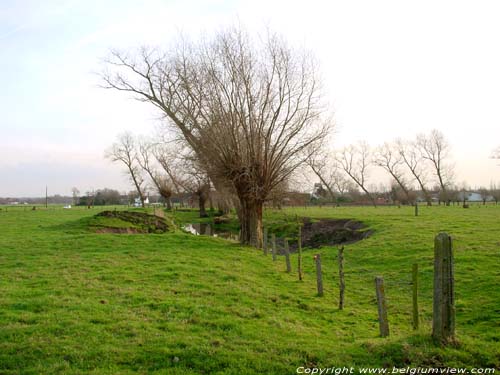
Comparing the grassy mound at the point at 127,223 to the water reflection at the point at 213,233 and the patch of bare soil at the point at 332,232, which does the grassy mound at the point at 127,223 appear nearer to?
the water reflection at the point at 213,233

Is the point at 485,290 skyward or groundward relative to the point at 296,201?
groundward

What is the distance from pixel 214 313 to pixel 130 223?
2178cm

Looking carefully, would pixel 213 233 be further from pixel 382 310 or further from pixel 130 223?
pixel 382 310

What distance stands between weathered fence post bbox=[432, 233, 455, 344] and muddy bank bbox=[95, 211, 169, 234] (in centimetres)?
2358

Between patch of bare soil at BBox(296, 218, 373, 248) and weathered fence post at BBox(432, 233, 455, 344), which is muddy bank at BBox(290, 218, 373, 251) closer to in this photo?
patch of bare soil at BBox(296, 218, 373, 248)

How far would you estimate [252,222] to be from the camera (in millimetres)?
23109

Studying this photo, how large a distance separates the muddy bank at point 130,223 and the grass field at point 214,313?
8.11m

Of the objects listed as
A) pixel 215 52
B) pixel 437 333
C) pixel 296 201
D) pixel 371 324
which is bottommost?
pixel 371 324

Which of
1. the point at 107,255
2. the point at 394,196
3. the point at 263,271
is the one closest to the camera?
the point at 263,271

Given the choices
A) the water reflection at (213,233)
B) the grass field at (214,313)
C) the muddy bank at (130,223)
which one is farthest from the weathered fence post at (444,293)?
the water reflection at (213,233)

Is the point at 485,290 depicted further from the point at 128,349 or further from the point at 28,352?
the point at 28,352

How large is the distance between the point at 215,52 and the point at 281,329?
17152mm

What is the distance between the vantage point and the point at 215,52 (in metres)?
22.2

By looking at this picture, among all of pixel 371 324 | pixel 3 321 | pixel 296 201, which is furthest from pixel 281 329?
pixel 296 201
